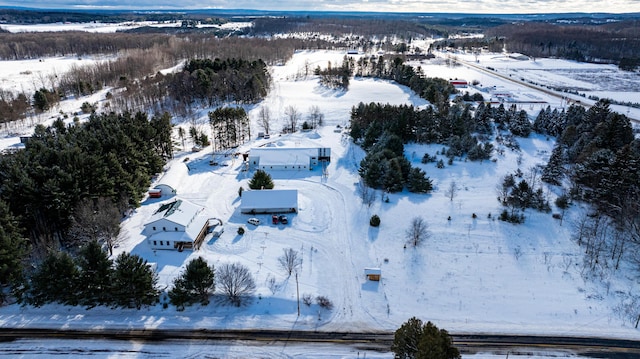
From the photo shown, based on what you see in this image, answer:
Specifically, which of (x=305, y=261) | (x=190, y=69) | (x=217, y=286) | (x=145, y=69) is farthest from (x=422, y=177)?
(x=145, y=69)

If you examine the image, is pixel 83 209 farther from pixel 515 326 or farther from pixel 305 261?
pixel 515 326

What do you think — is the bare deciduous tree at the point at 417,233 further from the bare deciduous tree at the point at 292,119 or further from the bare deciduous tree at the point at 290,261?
the bare deciduous tree at the point at 292,119

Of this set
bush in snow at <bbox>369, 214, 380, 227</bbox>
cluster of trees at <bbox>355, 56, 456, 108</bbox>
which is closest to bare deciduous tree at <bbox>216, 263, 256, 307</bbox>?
bush in snow at <bbox>369, 214, 380, 227</bbox>

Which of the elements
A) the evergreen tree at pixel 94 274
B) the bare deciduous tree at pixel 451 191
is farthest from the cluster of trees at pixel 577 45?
the evergreen tree at pixel 94 274

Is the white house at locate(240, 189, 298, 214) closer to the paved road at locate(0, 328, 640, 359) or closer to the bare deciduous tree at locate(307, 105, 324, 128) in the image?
the paved road at locate(0, 328, 640, 359)

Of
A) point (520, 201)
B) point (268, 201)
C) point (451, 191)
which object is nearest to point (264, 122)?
point (268, 201)

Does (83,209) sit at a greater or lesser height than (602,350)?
greater
